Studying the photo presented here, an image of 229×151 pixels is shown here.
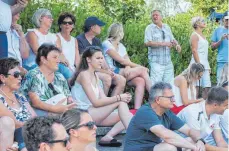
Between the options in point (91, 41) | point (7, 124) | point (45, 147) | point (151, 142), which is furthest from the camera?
point (91, 41)

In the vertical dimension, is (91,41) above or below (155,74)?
above

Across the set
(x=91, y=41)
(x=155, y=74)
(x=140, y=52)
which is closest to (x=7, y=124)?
(x=91, y=41)

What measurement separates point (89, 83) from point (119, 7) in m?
7.23

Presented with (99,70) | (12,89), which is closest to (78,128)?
(12,89)

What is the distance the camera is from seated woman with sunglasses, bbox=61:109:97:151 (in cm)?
451

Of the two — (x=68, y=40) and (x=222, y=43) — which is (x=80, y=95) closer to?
(x=68, y=40)

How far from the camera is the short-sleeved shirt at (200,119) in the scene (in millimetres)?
6477

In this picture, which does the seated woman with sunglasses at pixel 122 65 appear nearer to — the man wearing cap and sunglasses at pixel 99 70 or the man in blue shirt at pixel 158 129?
the man wearing cap and sunglasses at pixel 99 70

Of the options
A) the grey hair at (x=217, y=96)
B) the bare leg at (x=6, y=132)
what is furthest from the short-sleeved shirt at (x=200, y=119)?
the bare leg at (x=6, y=132)

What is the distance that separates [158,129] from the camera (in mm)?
5832

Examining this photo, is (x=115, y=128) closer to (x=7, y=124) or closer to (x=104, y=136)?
(x=104, y=136)

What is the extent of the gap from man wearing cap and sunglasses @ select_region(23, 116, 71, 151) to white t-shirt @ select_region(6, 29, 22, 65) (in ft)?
11.3

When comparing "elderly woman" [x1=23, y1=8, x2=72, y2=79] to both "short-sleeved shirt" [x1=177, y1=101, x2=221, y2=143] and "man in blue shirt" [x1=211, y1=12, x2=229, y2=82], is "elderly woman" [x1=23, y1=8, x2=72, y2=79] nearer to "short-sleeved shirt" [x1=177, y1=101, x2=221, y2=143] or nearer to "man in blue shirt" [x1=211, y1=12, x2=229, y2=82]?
"short-sleeved shirt" [x1=177, y1=101, x2=221, y2=143]

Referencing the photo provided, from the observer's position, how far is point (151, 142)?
19.7 feet
